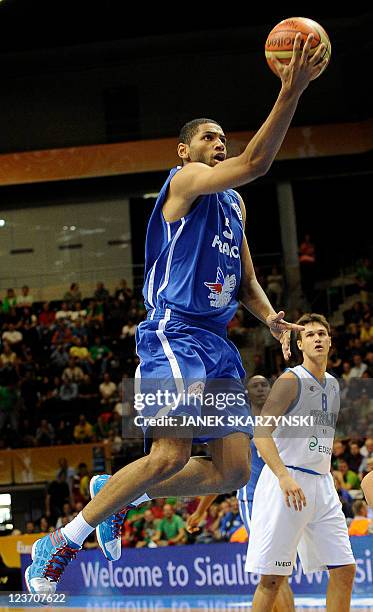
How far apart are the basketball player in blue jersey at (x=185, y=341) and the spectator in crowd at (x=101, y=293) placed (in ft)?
52.3

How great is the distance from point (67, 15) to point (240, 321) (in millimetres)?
8516

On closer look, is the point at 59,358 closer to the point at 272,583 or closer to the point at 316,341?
the point at 316,341

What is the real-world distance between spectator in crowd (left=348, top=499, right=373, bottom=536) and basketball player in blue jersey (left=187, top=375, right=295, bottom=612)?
3.32 metres

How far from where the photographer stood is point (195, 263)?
4.96m

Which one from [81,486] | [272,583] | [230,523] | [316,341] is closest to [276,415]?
[316,341]

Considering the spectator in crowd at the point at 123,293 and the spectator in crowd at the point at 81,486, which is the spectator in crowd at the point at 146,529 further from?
the spectator in crowd at the point at 123,293

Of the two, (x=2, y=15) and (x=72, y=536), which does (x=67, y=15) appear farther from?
(x=72, y=536)

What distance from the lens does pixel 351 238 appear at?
22.8 m

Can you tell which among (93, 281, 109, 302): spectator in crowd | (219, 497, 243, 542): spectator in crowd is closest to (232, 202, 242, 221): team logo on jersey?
(219, 497, 243, 542): spectator in crowd

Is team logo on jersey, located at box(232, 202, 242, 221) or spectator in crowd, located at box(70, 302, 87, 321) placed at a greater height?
spectator in crowd, located at box(70, 302, 87, 321)

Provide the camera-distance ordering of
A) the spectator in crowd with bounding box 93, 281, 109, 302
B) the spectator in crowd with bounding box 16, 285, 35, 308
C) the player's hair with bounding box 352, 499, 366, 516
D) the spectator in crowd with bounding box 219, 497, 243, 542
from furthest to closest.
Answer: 1. the spectator in crowd with bounding box 16, 285, 35, 308
2. the spectator in crowd with bounding box 93, 281, 109, 302
3. the spectator in crowd with bounding box 219, 497, 243, 542
4. the player's hair with bounding box 352, 499, 366, 516

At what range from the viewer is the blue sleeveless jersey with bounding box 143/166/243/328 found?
5000 mm

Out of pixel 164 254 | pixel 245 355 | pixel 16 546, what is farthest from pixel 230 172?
pixel 245 355

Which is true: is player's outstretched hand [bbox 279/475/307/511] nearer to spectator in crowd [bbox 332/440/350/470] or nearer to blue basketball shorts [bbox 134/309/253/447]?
blue basketball shorts [bbox 134/309/253/447]
